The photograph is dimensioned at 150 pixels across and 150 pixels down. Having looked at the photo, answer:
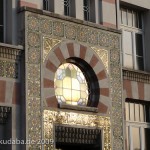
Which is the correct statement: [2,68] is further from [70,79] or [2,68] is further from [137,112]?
[137,112]

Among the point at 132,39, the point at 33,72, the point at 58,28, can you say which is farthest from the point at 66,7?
the point at 132,39

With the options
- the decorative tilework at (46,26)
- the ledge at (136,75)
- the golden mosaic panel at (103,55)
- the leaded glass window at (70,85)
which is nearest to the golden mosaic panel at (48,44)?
the decorative tilework at (46,26)

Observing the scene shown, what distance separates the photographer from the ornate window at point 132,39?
21.6m

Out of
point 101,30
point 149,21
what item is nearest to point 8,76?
point 101,30

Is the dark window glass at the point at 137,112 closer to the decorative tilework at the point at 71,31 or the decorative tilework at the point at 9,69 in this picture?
the decorative tilework at the point at 71,31

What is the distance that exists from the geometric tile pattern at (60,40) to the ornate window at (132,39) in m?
1.49

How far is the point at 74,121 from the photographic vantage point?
18.2m

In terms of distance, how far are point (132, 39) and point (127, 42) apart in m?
0.32

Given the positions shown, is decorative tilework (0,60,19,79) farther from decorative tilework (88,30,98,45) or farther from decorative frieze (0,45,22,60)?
decorative tilework (88,30,98,45)

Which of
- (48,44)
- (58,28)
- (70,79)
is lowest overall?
(70,79)

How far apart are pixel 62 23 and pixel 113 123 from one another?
12.4ft

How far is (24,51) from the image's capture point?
17.3 meters

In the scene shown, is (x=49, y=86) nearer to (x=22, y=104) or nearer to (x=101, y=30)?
(x=22, y=104)

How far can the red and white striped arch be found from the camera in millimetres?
17656
